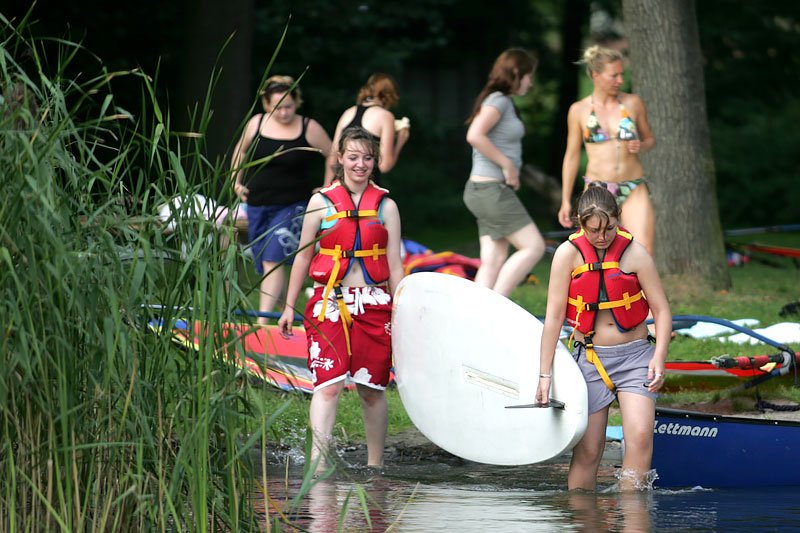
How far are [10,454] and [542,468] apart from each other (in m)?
3.56

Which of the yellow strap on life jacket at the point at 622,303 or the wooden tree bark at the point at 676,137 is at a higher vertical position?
the wooden tree bark at the point at 676,137

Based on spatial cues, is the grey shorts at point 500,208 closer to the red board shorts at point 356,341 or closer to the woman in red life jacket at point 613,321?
the red board shorts at point 356,341

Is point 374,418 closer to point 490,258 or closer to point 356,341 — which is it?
point 356,341

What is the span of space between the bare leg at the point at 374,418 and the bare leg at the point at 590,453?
1014mm

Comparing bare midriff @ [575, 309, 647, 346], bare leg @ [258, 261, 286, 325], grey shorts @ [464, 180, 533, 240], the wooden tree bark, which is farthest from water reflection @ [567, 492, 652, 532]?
the wooden tree bark

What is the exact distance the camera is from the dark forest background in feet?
58.0

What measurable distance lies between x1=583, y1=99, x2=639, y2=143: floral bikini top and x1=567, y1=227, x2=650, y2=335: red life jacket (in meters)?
3.18

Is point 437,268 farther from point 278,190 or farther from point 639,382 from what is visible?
point 639,382

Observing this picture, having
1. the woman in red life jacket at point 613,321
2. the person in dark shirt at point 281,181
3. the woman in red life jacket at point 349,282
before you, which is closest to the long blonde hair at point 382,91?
the person in dark shirt at point 281,181

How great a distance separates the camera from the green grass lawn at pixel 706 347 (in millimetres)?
7698

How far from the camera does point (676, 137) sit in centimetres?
1232

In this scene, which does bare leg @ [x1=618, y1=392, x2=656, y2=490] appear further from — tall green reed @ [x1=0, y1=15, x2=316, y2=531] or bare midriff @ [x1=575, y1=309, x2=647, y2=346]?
tall green reed @ [x1=0, y1=15, x2=316, y2=531]

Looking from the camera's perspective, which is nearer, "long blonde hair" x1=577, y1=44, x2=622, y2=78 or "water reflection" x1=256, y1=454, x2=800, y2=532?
"water reflection" x1=256, y1=454, x2=800, y2=532

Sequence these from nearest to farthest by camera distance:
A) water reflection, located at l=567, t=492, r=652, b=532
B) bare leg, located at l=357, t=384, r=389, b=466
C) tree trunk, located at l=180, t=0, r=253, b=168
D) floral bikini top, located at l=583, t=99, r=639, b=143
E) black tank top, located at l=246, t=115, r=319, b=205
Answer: water reflection, located at l=567, t=492, r=652, b=532 → bare leg, located at l=357, t=384, r=389, b=466 → floral bikini top, located at l=583, t=99, r=639, b=143 → black tank top, located at l=246, t=115, r=319, b=205 → tree trunk, located at l=180, t=0, r=253, b=168
